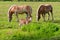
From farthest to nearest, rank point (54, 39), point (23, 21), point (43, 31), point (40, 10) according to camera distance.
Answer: point (40, 10) → point (23, 21) → point (43, 31) → point (54, 39)

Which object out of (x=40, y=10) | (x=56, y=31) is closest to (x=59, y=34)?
(x=56, y=31)

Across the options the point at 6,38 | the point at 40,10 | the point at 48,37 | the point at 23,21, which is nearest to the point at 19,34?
the point at 6,38

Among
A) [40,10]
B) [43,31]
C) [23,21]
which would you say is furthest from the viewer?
[40,10]

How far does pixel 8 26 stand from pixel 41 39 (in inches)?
271

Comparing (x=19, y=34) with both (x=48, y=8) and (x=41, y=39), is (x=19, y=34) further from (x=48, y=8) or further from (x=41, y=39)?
(x=48, y=8)

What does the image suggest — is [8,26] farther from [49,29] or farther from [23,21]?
[49,29]

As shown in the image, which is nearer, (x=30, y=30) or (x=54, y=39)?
(x=54, y=39)

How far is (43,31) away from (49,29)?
35 centimetres

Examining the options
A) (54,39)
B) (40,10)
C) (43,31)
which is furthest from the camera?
(40,10)

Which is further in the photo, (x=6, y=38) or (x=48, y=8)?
(x=48, y=8)

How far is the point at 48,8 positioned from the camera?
24.4 meters

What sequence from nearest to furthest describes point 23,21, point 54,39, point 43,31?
point 54,39, point 43,31, point 23,21

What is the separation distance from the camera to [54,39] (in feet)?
41.2

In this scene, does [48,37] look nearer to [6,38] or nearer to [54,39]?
[54,39]
